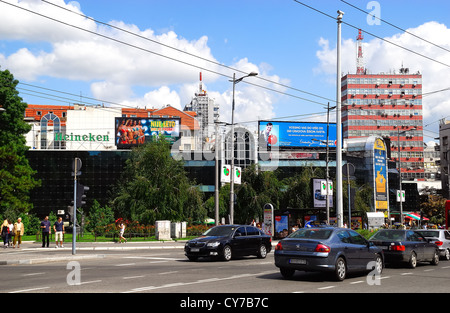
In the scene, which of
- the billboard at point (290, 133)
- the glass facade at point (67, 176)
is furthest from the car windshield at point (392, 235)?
the billboard at point (290, 133)

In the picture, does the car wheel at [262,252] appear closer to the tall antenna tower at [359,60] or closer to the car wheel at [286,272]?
the car wheel at [286,272]

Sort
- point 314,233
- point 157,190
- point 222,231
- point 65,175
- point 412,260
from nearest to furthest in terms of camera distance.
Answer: point 314,233 < point 412,260 < point 222,231 < point 157,190 < point 65,175

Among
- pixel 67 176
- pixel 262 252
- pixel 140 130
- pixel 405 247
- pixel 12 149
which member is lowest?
pixel 262 252

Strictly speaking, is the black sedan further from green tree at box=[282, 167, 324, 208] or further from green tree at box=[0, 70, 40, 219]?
green tree at box=[282, 167, 324, 208]

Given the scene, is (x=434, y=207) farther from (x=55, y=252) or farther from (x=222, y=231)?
(x=222, y=231)

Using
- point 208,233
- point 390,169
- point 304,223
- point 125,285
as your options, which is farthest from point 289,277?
point 390,169

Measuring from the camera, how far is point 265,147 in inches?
3551

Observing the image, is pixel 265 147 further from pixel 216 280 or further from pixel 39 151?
pixel 216 280

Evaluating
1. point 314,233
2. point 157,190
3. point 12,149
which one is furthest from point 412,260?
point 12,149

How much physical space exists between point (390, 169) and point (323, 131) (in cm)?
1788

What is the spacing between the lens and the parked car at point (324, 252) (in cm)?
1398

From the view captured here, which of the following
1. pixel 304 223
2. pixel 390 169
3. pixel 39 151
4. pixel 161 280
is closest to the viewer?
pixel 161 280

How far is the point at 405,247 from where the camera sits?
60.7 feet

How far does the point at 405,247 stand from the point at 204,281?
7.74 meters
